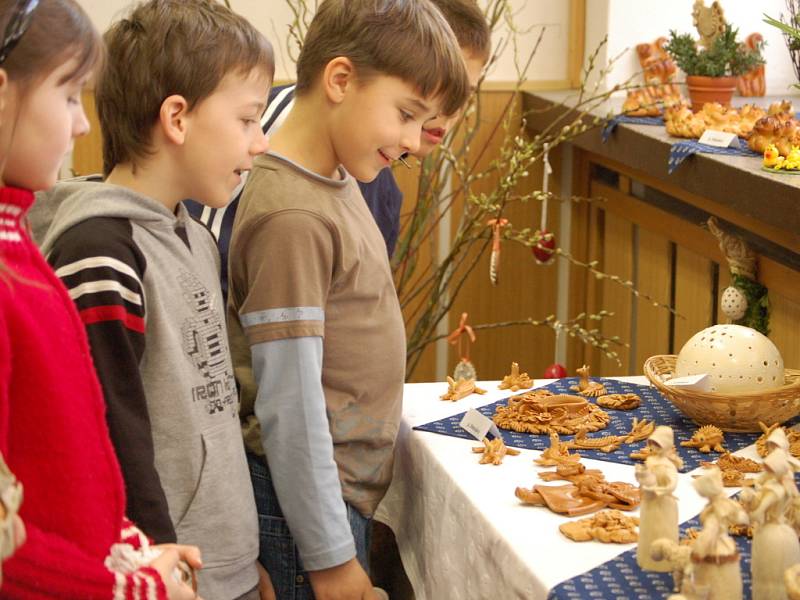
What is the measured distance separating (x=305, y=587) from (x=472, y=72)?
103 centimetres

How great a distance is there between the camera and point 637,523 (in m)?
1.29

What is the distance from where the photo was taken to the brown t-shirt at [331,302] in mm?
1407

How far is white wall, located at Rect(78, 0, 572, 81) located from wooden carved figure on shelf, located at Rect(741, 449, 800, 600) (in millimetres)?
2621

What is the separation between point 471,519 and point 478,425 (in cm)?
24

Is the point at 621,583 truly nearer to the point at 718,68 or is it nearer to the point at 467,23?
the point at 467,23

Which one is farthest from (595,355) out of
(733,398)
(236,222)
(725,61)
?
(236,222)

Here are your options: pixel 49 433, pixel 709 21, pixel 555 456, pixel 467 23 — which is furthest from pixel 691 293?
pixel 49 433

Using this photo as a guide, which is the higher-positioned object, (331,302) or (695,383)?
(331,302)

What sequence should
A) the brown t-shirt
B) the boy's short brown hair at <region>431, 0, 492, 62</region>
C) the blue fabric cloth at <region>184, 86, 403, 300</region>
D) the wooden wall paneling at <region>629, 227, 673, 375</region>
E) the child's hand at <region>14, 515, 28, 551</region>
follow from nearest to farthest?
1. the child's hand at <region>14, 515, 28, 551</region>
2. the brown t-shirt
3. the blue fabric cloth at <region>184, 86, 403, 300</region>
4. the boy's short brown hair at <region>431, 0, 492, 62</region>
5. the wooden wall paneling at <region>629, 227, 673, 375</region>

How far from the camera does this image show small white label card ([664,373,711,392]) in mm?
1586

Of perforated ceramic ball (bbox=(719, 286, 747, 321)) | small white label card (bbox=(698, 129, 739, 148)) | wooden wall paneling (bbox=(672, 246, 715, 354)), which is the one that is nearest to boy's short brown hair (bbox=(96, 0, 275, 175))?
perforated ceramic ball (bbox=(719, 286, 747, 321))

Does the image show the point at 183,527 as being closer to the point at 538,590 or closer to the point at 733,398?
the point at 538,590

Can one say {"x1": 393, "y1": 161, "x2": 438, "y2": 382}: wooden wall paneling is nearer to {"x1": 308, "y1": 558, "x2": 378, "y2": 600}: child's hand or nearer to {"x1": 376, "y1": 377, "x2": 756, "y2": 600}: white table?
{"x1": 376, "y1": 377, "x2": 756, "y2": 600}: white table

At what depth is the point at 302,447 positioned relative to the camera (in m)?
1.43
